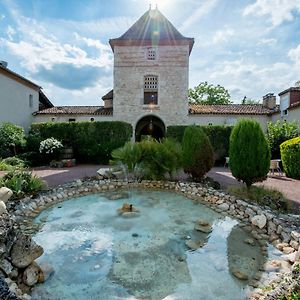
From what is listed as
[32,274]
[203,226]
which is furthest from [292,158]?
[32,274]

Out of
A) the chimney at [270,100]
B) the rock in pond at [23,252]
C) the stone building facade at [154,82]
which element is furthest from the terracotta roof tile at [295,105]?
the rock in pond at [23,252]

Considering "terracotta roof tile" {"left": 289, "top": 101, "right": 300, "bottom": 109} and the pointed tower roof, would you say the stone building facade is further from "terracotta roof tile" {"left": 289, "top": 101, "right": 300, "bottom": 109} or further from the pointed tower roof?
"terracotta roof tile" {"left": 289, "top": 101, "right": 300, "bottom": 109}

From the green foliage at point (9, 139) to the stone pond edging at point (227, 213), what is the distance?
739cm

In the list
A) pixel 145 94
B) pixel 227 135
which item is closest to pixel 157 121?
pixel 145 94

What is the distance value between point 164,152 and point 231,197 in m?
2.92

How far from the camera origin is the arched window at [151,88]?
760 inches

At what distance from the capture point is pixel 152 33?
19703 millimetres

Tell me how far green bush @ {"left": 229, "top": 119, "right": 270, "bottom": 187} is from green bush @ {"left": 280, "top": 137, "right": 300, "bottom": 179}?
141 inches

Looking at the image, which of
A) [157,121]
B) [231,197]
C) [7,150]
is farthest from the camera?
[157,121]

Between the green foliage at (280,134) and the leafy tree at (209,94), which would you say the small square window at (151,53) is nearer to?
the green foliage at (280,134)

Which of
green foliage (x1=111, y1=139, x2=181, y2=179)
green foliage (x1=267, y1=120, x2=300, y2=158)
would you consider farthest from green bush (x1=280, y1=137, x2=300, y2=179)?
green foliage (x1=111, y1=139, x2=181, y2=179)

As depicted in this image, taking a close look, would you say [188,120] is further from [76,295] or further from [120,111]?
[76,295]

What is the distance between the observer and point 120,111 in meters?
19.1

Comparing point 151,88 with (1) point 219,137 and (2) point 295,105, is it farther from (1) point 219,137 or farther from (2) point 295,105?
(2) point 295,105
